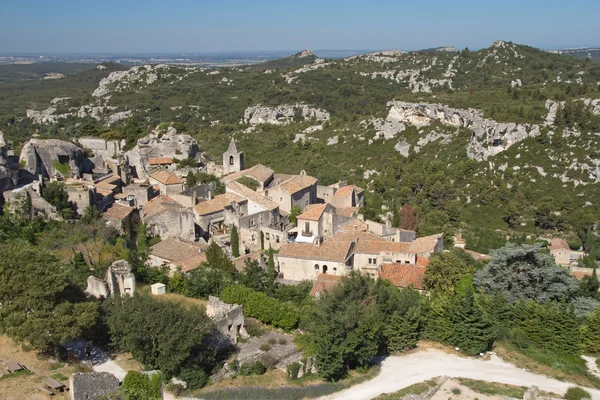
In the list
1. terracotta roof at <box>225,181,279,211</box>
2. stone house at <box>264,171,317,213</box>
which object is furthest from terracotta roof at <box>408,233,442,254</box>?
stone house at <box>264,171,317,213</box>

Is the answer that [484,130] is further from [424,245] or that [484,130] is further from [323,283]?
[323,283]

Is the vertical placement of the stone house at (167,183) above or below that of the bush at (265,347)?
above

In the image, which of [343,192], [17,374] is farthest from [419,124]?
[17,374]

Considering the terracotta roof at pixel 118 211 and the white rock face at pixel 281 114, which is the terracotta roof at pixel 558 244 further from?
the white rock face at pixel 281 114

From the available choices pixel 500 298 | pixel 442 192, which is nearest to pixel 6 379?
pixel 500 298

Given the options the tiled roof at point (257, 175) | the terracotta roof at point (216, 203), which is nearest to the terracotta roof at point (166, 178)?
the tiled roof at point (257, 175)

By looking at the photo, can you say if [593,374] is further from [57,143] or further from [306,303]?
[57,143]
